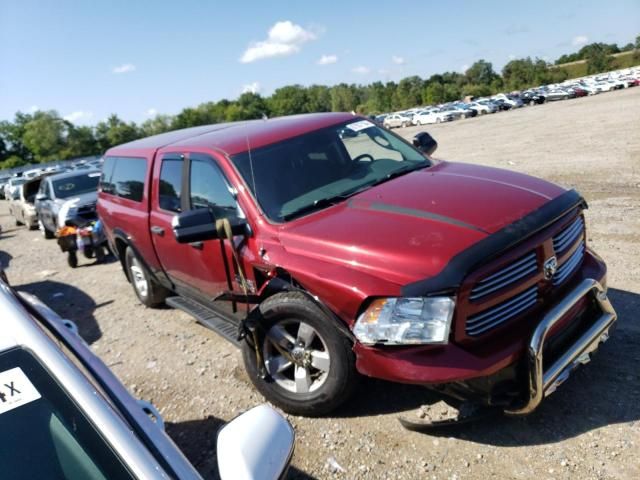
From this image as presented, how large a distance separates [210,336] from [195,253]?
3.83 feet

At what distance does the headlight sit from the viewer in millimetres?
2553

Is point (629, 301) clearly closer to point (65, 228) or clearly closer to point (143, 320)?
point (143, 320)

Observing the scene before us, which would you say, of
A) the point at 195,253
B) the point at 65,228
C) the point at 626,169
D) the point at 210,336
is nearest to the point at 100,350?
the point at 210,336

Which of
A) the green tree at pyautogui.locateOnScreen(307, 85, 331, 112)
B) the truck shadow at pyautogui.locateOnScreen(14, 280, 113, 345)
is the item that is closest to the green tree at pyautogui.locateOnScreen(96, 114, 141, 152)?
the green tree at pyautogui.locateOnScreen(307, 85, 331, 112)

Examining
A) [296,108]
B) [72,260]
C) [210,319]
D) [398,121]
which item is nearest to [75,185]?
[72,260]

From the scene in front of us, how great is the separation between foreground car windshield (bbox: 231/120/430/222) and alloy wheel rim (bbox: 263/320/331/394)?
2.52 ft

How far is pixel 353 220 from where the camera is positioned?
10.4 ft

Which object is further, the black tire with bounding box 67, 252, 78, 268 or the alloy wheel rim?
the black tire with bounding box 67, 252, 78, 268

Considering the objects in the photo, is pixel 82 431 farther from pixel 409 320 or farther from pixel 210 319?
pixel 210 319

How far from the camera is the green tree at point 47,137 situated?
95.5m

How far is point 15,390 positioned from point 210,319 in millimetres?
2876

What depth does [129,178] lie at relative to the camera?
5637 mm

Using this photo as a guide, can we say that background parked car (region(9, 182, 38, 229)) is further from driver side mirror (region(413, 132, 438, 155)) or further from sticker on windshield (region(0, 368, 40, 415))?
sticker on windshield (region(0, 368, 40, 415))

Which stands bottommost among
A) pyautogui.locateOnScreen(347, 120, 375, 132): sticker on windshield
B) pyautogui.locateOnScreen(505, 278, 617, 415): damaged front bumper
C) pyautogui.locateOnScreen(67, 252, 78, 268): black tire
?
pyautogui.locateOnScreen(67, 252, 78, 268): black tire
